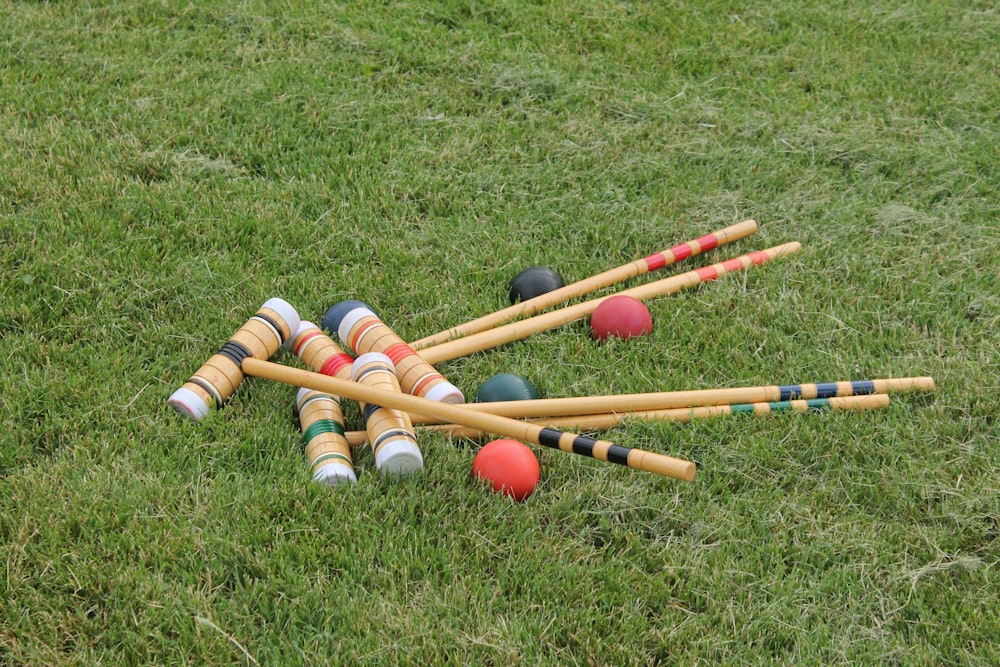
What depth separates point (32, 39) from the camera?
16.0 ft

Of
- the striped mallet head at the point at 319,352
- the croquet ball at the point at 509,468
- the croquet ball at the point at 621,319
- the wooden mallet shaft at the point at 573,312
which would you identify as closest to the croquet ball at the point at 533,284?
the wooden mallet shaft at the point at 573,312

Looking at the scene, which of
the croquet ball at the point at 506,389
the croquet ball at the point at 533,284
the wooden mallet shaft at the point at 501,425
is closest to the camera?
the wooden mallet shaft at the point at 501,425

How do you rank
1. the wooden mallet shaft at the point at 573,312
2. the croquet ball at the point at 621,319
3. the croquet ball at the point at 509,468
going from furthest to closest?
the croquet ball at the point at 621,319, the wooden mallet shaft at the point at 573,312, the croquet ball at the point at 509,468

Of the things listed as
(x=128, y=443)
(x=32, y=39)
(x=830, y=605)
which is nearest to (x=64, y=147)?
(x=32, y=39)

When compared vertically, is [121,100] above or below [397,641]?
above

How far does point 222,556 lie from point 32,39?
3.55 meters

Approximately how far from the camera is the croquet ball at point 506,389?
3.05m

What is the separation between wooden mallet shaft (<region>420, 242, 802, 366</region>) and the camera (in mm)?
3275

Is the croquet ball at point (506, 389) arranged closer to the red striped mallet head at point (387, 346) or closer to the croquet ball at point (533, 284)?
the red striped mallet head at point (387, 346)

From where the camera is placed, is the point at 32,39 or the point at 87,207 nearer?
the point at 87,207

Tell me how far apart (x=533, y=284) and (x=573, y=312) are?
22 centimetres

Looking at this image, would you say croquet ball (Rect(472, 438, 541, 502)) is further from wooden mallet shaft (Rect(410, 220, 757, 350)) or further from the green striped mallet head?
wooden mallet shaft (Rect(410, 220, 757, 350))

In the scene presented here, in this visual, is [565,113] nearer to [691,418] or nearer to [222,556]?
[691,418]

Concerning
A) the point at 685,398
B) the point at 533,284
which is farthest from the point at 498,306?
the point at 685,398
